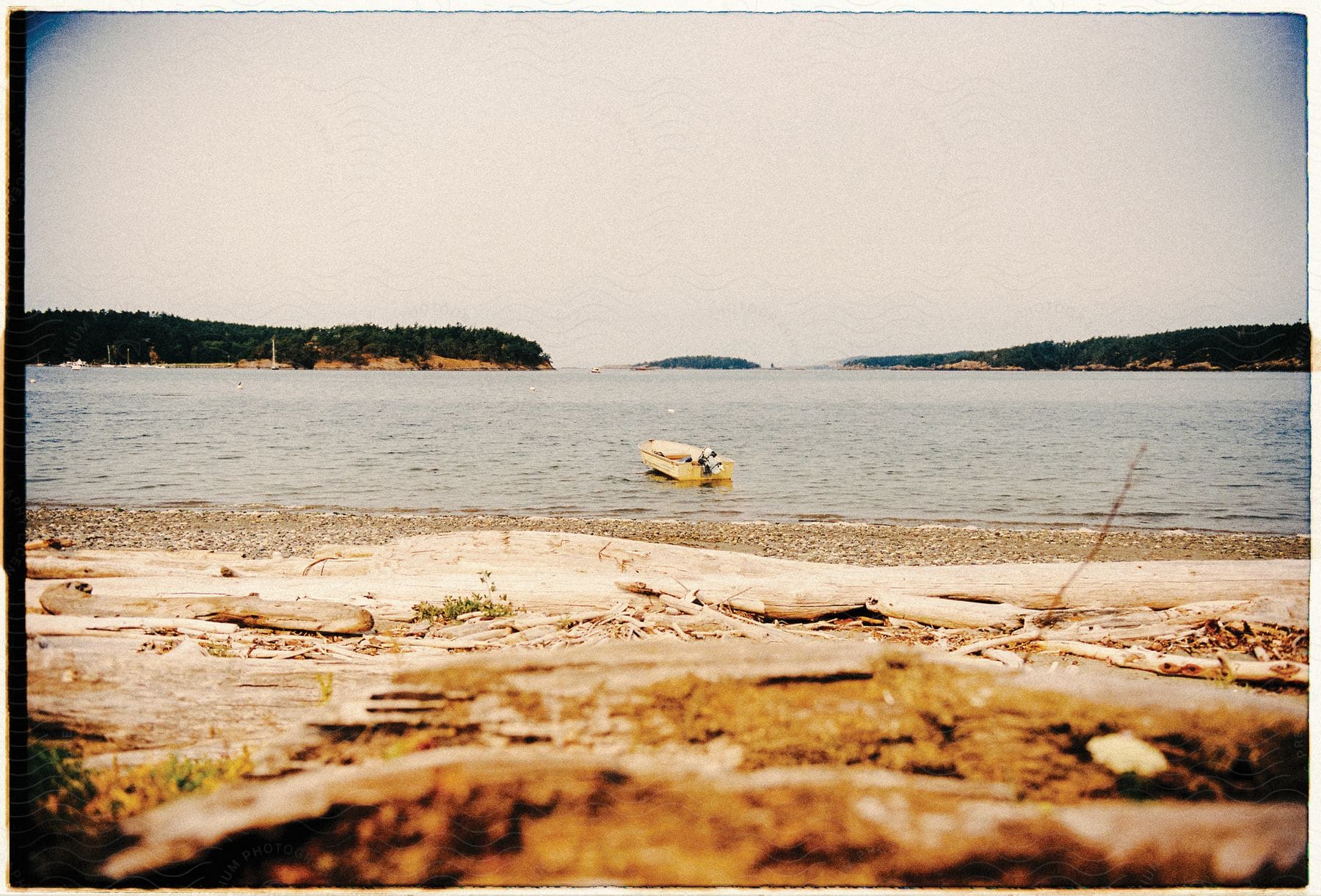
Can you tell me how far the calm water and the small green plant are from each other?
61.4 inches

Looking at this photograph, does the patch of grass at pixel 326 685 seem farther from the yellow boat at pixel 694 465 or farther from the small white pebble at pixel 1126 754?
the yellow boat at pixel 694 465

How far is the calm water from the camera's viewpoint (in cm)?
404

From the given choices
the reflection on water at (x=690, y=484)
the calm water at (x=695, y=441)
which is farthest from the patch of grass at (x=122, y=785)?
the reflection on water at (x=690, y=484)

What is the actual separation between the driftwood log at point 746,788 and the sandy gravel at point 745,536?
2430 millimetres

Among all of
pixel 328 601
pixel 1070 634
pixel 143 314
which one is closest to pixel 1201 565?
pixel 1070 634

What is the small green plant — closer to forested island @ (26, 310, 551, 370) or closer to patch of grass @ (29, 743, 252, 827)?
patch of grass @ (29, 743, 252, 827)

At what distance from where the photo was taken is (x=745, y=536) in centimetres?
613

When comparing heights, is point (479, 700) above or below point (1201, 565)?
below

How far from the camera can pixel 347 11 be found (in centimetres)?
309

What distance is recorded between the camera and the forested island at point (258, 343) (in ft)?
10.7

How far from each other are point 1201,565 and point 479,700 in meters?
3.79

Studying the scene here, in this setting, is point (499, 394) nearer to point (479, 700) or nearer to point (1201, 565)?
point (479, 700)

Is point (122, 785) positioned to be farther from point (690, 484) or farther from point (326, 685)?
point (690, 484)

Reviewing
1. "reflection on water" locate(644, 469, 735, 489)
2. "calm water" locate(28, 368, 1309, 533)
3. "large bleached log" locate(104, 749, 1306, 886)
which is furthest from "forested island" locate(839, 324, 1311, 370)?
"reflection on water" locate(644, 469, 735, 489)
